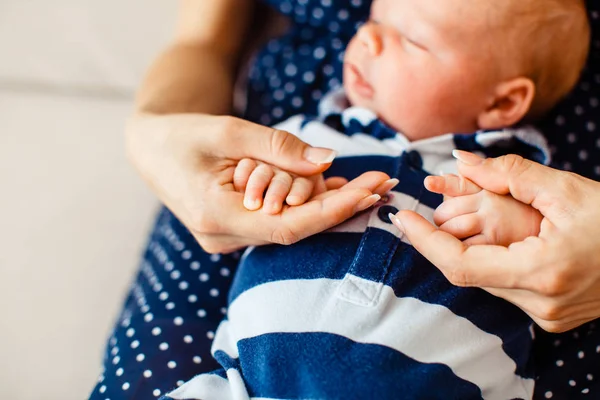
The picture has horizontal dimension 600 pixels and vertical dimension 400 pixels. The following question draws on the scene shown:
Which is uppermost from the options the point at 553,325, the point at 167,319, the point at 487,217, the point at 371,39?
the point at 371,39

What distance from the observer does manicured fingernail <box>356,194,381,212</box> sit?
708mm

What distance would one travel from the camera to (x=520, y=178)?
2.18 ft

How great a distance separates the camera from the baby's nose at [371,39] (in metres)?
0.87

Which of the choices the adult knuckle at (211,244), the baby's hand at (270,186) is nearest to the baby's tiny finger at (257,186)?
the baby's hand at (270,186)

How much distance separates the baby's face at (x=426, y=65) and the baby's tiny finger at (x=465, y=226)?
24 centimetres

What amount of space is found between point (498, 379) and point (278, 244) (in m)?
0.31

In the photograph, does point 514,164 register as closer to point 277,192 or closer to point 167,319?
point 277,192

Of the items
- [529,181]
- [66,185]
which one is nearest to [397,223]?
[529,181]

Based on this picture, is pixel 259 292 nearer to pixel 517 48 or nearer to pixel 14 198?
pixel 517 48

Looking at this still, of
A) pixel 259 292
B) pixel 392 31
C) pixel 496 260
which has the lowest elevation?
pixel 259 292

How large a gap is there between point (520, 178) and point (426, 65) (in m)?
0.26

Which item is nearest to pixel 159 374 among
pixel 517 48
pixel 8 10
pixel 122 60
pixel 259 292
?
pixel 259 292

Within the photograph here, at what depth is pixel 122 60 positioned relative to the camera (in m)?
1.35

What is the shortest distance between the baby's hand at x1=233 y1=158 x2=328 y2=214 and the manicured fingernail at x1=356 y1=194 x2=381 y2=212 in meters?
0.06
